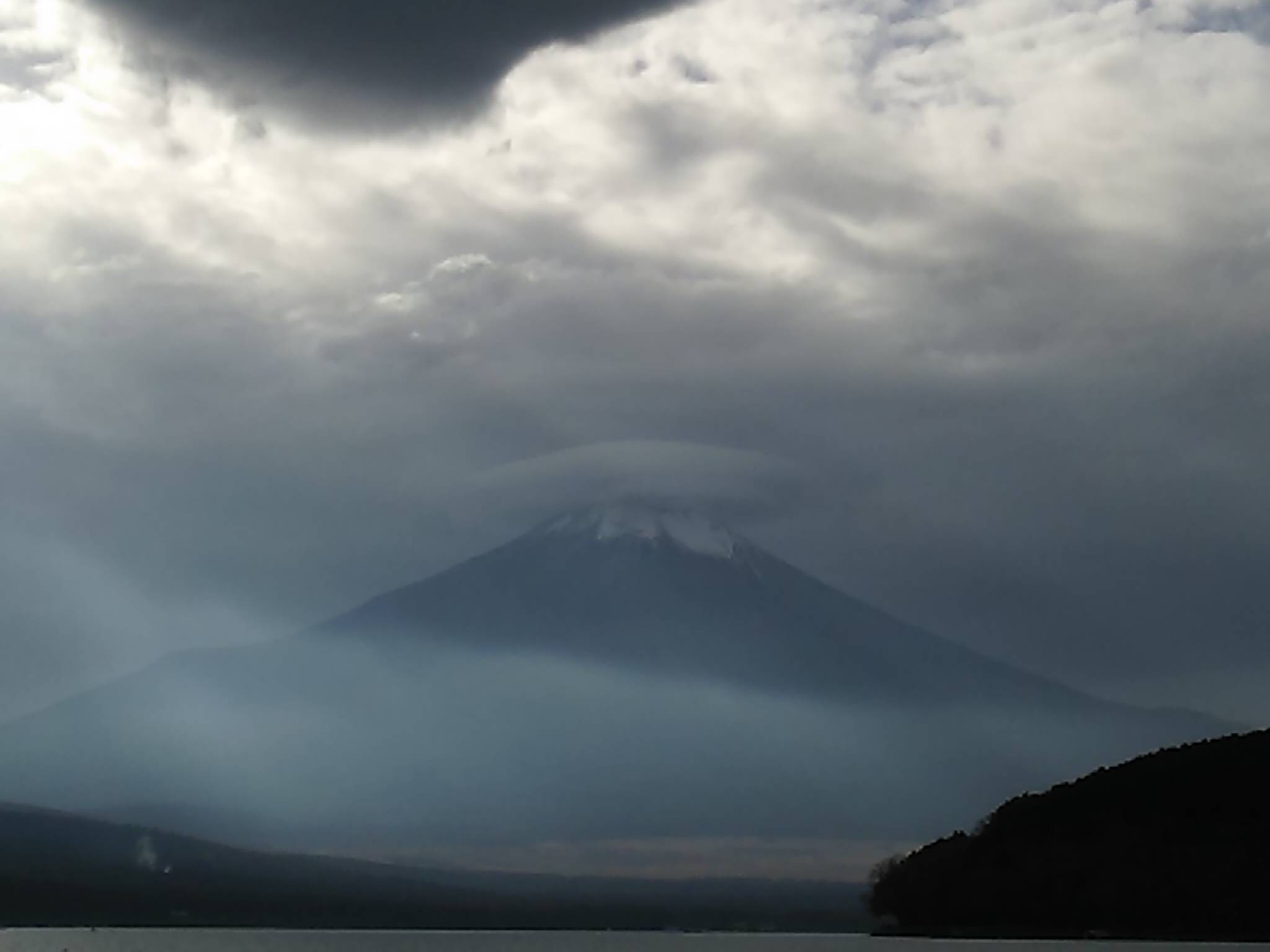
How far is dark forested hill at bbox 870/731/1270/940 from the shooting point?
16775cm

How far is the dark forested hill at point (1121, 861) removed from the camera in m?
168

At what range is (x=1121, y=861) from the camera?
176 meters

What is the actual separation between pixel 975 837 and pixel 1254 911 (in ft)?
115

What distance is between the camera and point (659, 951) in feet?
649

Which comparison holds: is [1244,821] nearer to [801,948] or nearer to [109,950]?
[801,948]

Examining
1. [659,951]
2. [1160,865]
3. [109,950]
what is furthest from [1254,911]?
[109,950]

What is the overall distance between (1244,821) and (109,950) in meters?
131

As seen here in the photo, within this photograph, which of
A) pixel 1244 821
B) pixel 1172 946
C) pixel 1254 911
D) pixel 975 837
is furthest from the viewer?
pixel 975 837

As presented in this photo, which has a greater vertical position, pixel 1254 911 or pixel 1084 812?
pixel 1084 812

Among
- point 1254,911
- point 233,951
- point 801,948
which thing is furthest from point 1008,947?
point 233,951

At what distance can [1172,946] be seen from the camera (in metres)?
153

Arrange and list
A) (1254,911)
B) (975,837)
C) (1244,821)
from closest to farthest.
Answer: (1254,911), (1244,821), (975,837)

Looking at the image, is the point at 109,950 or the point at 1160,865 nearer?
the point at 1160,865

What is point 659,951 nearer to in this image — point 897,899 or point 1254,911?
point 897,899
